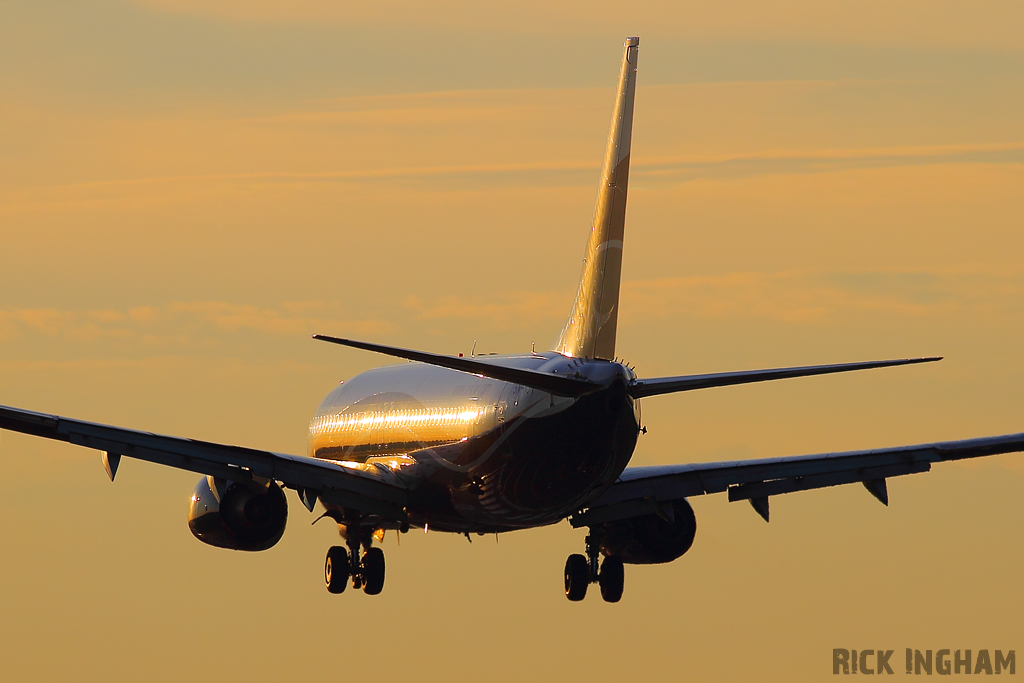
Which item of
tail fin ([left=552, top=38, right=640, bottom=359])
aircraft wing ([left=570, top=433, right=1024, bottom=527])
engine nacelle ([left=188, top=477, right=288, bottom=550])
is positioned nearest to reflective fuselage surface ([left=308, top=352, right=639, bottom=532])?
tail fin ([left=552, top=38, right=640, bottom=359])

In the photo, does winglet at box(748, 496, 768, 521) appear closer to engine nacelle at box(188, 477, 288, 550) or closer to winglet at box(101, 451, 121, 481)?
engine nacelle at box(188, 477, 288, 550)

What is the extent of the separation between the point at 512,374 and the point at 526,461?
4.95 meters

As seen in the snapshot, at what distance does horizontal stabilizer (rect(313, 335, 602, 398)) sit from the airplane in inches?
2.0

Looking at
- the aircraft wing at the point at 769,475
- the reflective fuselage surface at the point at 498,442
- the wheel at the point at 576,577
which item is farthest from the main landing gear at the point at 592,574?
the reflective fuselage surface at the point at 498,442

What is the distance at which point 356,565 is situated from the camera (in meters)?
54.2

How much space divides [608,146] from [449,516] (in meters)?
11.0

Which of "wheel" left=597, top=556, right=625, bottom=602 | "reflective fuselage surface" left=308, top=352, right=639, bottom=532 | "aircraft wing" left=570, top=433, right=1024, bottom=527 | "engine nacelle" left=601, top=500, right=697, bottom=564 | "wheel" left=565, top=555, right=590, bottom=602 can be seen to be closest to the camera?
"reflective fuselage surface" left=308, top=352, right=639, bottom=532

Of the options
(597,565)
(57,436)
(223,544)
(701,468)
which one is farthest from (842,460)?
(57,436)

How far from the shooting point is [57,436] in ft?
137

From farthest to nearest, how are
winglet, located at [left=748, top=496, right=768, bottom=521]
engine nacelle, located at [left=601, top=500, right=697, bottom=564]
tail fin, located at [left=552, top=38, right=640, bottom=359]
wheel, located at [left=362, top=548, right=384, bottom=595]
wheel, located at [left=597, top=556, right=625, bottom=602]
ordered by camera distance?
wheel, located at [left=362, top=548, right=384, bottom=595]
engine nacelle, located at [left=601, top=500, right=697, bottom=564]
wheel, located at [left=597, top=556, right=625, bottom=602]
winglet, located at [left=748, top=496, right=768, bottom=521]
tail fin, located at [left=552, top=38, right=640, bottom=359]

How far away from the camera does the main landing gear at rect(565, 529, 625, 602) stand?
52.8 meters

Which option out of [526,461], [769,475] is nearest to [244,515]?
[526,461]

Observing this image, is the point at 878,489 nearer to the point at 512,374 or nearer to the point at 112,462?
the point at 512,374

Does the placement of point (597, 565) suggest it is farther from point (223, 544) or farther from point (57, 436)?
point (57, 436)
